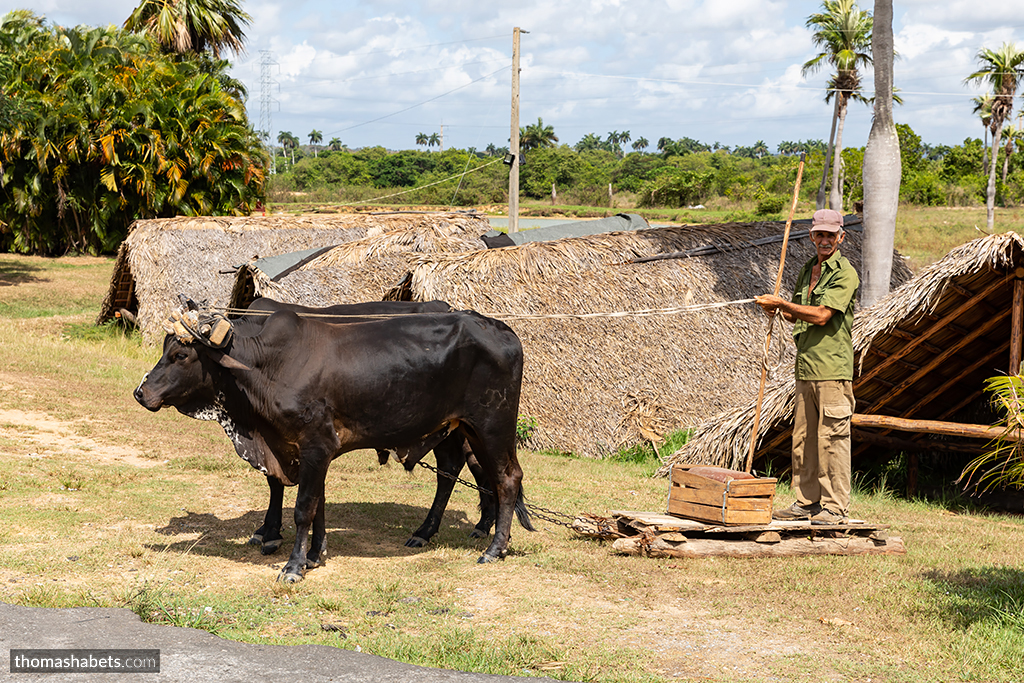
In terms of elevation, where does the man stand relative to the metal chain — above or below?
above

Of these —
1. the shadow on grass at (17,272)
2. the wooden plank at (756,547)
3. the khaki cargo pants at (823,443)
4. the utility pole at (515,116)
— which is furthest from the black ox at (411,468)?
the shadow on grass at (17,272)

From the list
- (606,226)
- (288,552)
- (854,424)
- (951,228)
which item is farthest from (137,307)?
(951,228)

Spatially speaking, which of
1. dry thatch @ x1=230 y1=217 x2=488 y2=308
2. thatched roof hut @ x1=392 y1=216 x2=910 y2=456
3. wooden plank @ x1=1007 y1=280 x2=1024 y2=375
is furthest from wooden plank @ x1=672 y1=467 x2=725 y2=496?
dry thatch @ x1=230 y1=217 x2=488 y2=308

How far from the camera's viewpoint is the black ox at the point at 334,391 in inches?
247

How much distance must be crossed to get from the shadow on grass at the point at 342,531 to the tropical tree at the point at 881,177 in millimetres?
5979

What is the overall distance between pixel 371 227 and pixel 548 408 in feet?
29.4

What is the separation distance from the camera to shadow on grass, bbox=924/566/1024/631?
17.7 feet

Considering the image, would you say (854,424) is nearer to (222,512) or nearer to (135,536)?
Answer: (222,512)

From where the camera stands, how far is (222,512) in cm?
769

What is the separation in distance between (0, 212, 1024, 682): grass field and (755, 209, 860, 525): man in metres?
0.53

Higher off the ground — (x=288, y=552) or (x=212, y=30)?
(x=212, y=30)

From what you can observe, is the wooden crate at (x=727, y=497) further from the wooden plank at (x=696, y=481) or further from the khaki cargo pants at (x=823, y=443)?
the khaki cargo pants at (x=823, y=443)

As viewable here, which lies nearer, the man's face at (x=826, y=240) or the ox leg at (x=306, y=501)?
the ox leg at (x=306, y=501)

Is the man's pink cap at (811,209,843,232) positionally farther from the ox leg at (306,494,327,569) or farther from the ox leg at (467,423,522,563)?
the ox leg at (306,494,327,569)
